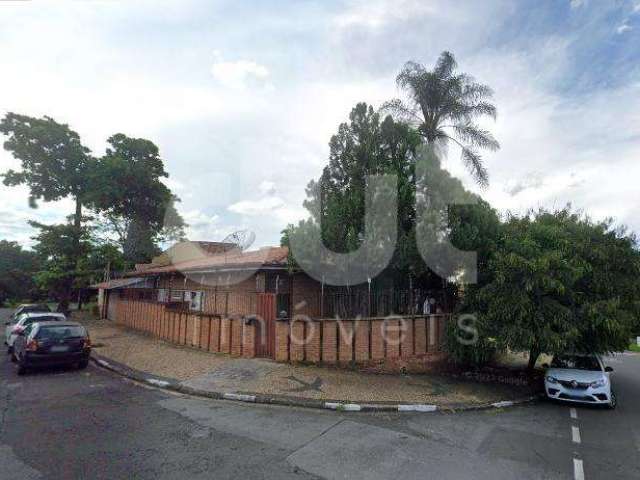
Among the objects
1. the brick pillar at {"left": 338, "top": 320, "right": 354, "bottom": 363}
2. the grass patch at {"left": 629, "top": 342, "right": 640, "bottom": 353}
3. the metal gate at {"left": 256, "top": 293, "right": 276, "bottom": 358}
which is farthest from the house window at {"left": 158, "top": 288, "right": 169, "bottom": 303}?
the grass patch at {"left": 629, "top": 342, "right": 640, "bottom": 353}

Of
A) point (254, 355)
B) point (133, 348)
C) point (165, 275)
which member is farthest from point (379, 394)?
point (165, 275)

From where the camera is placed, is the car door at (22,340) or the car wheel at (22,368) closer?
the car wheel at (22,368)

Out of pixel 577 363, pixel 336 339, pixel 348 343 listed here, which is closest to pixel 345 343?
pixel 348 343

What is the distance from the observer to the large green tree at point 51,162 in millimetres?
28062

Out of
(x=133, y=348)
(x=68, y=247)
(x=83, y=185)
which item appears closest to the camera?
(x=133, y=348)

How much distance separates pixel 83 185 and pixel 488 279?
3103cm

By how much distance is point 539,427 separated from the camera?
727cm

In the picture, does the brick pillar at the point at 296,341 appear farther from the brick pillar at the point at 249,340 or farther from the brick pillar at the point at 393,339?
the brick pillar at the point at 393,339

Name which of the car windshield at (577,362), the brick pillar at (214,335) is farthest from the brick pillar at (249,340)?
the car windshield at (577,362)

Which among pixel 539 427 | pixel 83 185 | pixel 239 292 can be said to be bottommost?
pixel 539 427

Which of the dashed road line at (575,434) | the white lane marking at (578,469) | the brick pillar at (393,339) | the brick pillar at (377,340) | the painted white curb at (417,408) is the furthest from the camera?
the brick pillar at (393,339)

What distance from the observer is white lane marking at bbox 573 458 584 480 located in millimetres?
5167

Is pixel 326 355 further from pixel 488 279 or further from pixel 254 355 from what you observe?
pixel 488 279

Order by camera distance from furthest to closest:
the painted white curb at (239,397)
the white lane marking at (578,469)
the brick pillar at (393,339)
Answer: the brick pillar at (393,339), the painted white curb at (239,397), the white lane marking at (578,469)
